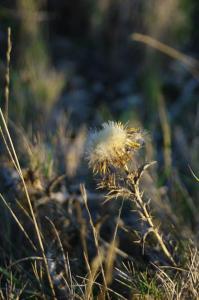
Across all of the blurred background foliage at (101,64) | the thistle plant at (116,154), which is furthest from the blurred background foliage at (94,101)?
the thistle plant at (116,154)

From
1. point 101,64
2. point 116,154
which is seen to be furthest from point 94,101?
point 116,154

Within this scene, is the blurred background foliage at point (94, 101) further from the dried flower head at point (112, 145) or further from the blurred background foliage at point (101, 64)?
the dried flower head at point (112, 145)

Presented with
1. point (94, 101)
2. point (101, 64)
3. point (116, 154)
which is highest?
point (101, 64)

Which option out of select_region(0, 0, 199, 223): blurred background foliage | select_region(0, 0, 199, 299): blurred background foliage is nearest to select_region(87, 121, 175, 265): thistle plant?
select_region(0, 0, 199, 299): blurred background foliage

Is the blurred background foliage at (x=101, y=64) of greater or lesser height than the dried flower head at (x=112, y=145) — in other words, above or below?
above

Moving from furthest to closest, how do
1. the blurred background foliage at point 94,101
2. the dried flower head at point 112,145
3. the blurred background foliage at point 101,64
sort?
the blurred background foliage at point 101,64 → the blurred background foliage at point 94,101 → the dried flower head at point 112,145

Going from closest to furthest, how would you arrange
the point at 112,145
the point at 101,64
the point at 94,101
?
the point at 112,145 → the point at 94,101 → the point at 101,64

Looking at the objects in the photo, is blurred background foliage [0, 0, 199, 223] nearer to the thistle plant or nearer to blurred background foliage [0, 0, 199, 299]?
blurred background foliage [0, 0, 199, 299]

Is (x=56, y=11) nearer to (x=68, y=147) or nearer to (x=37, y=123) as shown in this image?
(x=37, y=123)

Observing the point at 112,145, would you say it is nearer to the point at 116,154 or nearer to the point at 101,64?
the point at 116,154
